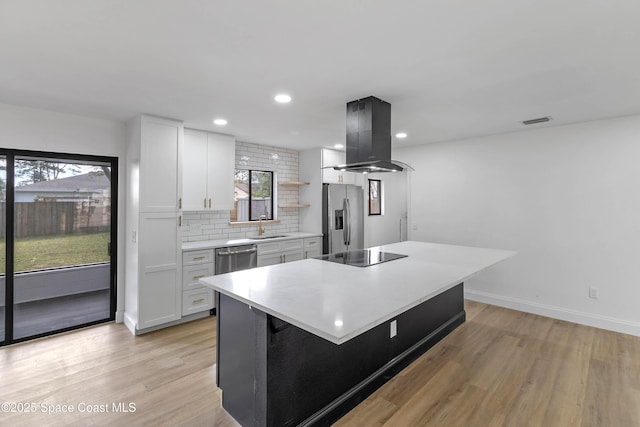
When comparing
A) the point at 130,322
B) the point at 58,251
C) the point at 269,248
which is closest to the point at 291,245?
the point at 269,248

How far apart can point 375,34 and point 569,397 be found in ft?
9.32

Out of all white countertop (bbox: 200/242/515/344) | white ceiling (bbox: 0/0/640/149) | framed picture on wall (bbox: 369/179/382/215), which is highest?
white ceiling (bbox: 0/0/640/149)

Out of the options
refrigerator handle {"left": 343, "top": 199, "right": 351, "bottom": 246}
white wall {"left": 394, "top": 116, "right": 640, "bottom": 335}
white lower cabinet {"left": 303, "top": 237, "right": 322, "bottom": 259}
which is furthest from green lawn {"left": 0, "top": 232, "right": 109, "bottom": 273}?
white wall {"left": 394, "top": 116, "right": 640, "bottom": 335}

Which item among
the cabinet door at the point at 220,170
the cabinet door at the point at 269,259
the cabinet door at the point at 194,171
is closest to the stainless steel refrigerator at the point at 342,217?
the cabinet door at the point at 269,259

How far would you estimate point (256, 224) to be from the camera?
4.93 metres

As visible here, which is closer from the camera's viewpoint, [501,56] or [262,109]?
[501,56]

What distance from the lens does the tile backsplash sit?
428cm

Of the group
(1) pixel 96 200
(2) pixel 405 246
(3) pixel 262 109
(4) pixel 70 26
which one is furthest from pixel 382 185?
(4) pixel 70 26

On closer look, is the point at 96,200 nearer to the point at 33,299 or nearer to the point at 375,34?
the point at 33,299

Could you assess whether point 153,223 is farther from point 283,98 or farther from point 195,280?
point 283,98

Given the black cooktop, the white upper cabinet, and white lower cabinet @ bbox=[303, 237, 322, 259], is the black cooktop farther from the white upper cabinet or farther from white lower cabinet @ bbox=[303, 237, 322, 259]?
the white upper cabinet

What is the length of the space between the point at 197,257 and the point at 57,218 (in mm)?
1515

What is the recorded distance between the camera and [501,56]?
6.57 feet

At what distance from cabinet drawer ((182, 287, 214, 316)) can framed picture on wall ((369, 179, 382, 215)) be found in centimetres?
344
